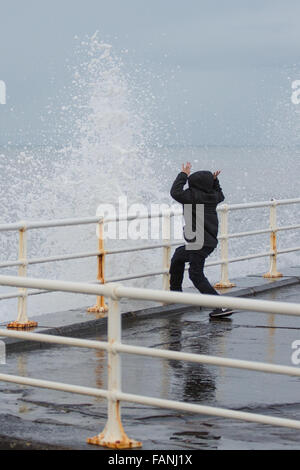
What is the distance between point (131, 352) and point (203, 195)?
20.2 feet

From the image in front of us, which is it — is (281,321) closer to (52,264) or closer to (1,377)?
(1,377)

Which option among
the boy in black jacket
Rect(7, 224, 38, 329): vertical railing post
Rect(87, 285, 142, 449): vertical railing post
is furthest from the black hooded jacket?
Rect(87, 285, 142, 449): vertical railing post

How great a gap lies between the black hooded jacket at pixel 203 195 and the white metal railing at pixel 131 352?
5.47 metres

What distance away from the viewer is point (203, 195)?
12805 millimetres

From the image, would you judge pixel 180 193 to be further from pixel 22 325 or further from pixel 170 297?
pixel 170 297

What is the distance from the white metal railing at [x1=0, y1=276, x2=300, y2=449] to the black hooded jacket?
17.9 feet

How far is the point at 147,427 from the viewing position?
25.3ft

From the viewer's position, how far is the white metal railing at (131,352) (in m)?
6.40

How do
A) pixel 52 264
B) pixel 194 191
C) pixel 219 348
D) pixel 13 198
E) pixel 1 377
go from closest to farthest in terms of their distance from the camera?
pixel 1 377 < pixel 219 348 < pixel 194 191 < pixel 52 264 < pixel 13 198

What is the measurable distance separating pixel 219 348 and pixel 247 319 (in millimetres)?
2092

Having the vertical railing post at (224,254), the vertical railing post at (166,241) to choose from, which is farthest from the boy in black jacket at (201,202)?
the vertical railing post at (224,254)

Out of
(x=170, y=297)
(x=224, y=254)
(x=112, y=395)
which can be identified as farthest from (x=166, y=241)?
(x=170, y=297)

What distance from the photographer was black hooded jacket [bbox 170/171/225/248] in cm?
1277
